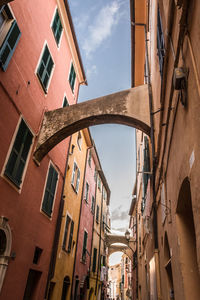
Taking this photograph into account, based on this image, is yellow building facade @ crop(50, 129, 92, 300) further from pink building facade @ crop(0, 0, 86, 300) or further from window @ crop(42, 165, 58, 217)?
pink building facade @ crop(0, 0, 86, 300)

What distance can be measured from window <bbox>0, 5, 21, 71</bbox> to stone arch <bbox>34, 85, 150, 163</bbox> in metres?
2.89

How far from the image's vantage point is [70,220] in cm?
1259

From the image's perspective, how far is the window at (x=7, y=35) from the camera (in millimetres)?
6332

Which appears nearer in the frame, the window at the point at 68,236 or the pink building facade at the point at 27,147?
the pink building facade at the point at 27,147

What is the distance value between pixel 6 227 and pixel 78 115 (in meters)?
4.55

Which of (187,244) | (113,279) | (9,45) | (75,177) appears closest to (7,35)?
(9,45)

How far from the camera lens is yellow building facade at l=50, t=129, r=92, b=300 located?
10648 millimetres

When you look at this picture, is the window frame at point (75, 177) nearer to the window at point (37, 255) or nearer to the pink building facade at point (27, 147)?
the pink building facade at point (27, 147)

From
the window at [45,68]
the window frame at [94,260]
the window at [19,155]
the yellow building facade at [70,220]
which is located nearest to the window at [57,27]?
the window at [45,68]

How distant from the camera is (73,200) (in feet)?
43.7

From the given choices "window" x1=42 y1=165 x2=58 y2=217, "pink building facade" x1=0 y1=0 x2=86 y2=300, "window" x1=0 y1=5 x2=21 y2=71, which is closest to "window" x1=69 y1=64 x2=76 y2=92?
"pink building facade" x1=0 y1=0 x2=86 y2=300

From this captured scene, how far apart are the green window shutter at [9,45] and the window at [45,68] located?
63.8 inches

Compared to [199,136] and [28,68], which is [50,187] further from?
[199,136]

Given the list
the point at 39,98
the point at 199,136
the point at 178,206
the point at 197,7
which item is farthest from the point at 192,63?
the point at 39,98
